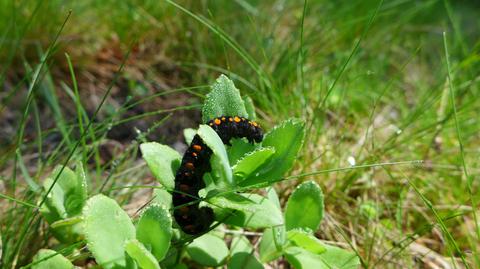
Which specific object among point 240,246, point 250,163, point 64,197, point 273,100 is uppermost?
point 250,163

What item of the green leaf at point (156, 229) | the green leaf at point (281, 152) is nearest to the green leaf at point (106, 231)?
the green leaf at point (156, 229)

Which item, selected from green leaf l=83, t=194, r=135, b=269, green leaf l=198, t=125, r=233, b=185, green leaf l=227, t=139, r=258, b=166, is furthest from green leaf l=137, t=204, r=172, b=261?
green leaf l=227, t=139, r=258, b=166

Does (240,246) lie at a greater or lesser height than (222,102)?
lesser

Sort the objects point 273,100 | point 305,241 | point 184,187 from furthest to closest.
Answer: point 273,100
point 305,241
point 184,187

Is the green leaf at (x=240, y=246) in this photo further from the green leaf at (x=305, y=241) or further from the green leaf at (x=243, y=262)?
the green leaf at (x=305, y=241)

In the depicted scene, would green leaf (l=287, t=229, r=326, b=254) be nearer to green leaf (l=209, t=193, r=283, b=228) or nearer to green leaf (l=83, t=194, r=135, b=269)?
green leaf (l=209, t=193, r=283, b=228)

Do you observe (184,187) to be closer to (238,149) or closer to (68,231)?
(238,149)

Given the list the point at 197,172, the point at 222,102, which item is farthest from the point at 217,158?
the point at 222,102
